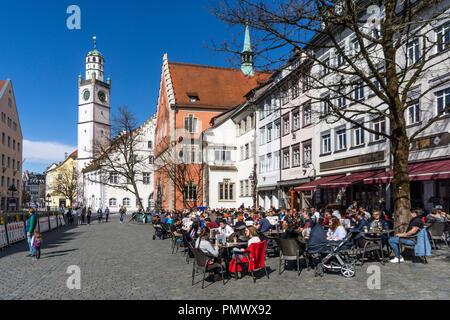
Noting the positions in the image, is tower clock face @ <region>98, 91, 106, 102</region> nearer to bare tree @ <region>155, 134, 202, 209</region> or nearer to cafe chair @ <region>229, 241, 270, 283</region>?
bare tree @ <region>155, 134, 202, 209</region>

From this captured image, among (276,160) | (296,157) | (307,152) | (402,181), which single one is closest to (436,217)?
(402,181)

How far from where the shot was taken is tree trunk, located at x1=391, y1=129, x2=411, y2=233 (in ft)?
41.4

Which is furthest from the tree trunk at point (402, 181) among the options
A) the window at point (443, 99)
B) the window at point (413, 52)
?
the window at point (413, 52)

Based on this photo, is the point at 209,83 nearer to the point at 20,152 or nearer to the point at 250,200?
the point at 250,200

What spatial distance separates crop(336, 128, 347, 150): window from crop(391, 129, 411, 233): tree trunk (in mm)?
13532

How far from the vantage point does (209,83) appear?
191 feet

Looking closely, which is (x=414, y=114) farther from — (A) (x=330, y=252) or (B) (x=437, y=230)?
(A) (x=330, y=252)

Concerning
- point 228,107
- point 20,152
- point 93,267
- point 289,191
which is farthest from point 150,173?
point 93,267

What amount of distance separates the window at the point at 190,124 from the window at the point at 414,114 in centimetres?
3474

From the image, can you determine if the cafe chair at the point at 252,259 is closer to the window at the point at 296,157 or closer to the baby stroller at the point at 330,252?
the baby stroller at the point at 330,252

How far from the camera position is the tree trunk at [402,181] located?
12.6 meters

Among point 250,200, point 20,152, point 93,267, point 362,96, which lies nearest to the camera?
point 93,267
